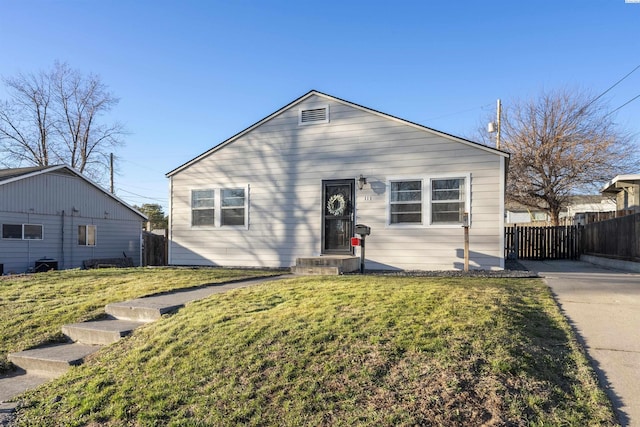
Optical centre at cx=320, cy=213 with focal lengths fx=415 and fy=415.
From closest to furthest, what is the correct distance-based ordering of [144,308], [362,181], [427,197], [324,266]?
[144,308], [324,266], [427,197], [362,181]

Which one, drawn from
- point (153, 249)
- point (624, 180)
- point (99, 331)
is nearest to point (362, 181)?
point (99, 331)

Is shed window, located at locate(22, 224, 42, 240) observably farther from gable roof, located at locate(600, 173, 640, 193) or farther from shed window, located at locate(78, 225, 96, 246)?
gable roof, located at locate(600, 173, 640, 193)

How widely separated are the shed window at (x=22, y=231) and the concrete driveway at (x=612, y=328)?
688 inches

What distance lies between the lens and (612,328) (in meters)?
4.45

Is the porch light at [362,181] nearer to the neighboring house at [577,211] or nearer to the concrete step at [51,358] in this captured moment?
the concrete step at [51,358]

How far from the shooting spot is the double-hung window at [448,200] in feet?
33.1

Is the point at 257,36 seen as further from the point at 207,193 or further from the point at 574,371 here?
the point at 574,371

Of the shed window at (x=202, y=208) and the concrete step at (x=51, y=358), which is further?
the shed window at (x=202, y=208)

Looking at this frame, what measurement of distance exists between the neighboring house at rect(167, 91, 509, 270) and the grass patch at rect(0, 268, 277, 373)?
299cm

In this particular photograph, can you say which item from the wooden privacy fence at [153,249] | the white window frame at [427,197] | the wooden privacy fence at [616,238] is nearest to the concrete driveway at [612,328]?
the white window frame at [427,197]

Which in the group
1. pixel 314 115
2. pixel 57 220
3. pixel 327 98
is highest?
pixel 327 98

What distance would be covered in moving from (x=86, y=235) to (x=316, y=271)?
13.7 meters

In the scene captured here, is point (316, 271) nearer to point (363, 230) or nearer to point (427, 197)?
point (363, 230)

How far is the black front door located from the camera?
1114cm
